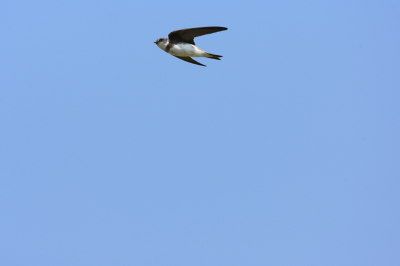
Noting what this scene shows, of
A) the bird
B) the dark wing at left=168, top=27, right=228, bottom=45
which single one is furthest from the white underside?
the dark wing at left=168, top=27, right=228, bottom=45

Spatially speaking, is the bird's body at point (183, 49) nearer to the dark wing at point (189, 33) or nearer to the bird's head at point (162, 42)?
the bird's head at point (162, 42)

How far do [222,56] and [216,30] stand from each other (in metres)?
1.28

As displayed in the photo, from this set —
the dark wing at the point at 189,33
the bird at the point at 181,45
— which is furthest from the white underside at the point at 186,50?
the dark wing at the point at 189,33

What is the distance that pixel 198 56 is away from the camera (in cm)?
1661

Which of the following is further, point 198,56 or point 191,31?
point 198,56

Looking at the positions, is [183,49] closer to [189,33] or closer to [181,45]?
[181,45]

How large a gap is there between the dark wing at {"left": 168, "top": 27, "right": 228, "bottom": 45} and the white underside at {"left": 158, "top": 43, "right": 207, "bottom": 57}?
0.60 ft

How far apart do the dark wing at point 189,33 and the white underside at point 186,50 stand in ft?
0.60

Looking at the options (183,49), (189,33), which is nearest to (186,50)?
(183,49)

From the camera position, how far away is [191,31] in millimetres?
15609

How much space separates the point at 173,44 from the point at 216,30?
199 centimetres

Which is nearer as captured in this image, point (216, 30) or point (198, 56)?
point (216, 30)

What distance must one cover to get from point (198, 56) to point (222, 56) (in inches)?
39.1

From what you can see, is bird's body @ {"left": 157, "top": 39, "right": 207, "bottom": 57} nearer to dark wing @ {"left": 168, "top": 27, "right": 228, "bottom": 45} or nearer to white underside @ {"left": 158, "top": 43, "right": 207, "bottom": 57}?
white underside @ {"left": 158, "top": 43, "right": 207, "bottom": 57}
